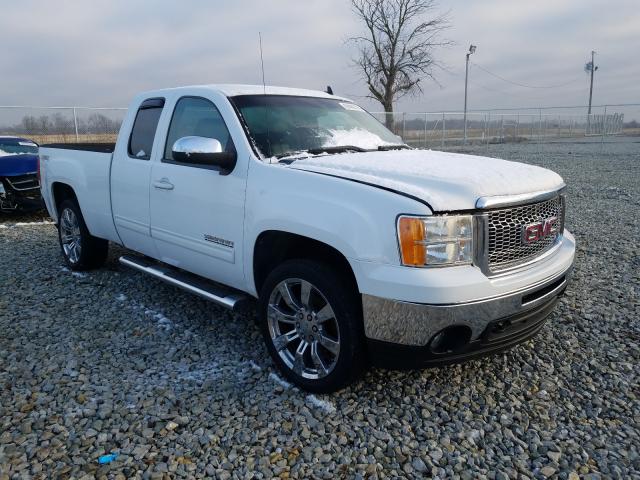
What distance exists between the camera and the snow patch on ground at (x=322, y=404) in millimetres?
2942

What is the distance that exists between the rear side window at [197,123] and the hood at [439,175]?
75cm

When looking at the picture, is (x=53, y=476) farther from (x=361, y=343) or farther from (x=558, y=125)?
(x=558, y=125)

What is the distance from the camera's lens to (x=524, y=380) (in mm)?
3229

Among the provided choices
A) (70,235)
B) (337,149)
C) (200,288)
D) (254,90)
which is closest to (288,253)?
(200,288)

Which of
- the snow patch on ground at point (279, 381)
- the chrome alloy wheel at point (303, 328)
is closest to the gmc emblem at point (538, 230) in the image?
the chrome alloy wheel at point (303, 328)

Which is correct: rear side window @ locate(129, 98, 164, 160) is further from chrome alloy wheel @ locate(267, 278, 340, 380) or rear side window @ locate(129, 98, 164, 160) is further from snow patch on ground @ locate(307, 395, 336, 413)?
snow patch on ground @ locate(307, 395, 336, 413)

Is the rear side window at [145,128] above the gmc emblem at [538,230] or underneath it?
above

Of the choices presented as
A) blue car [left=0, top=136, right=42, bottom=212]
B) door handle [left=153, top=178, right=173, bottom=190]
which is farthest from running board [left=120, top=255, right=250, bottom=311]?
blue car [left=0, top=136, right=42, bottom=212]

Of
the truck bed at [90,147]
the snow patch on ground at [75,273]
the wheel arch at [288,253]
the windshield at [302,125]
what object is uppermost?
the windshield at [302,125]

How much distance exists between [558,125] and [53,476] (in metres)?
42.2

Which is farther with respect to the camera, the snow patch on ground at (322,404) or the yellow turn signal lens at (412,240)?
the snow patch on ground at (322,404)

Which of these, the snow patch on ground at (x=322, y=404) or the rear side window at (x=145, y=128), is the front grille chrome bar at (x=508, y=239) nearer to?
the snow patch on ground at (x=322, y=404)

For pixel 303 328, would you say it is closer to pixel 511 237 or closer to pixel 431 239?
pixel 431 239

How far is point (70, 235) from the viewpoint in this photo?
5.77 metres
